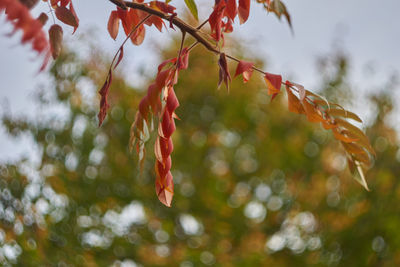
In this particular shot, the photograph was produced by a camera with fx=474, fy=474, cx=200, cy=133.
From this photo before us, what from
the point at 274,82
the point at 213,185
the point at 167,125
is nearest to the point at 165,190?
the point at 167,125

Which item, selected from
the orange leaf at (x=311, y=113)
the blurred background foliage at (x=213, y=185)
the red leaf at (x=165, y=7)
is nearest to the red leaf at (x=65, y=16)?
the red leaf at (x=165, y=7)

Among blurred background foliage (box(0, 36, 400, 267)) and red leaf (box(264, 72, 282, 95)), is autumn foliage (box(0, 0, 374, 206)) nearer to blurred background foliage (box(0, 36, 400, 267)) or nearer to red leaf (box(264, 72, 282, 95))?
red leaf (box(264, 72, 282, 95))

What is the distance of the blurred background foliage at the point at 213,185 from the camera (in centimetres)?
524

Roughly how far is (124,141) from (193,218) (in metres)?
1.47

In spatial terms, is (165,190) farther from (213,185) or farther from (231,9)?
Result: (213,185)

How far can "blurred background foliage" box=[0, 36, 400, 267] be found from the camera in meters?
5.24

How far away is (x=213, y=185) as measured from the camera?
251 inches

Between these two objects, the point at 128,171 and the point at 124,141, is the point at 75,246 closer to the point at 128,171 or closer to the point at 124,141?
the point at 128,171

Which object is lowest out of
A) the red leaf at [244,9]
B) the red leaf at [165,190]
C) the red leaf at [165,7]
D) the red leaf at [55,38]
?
the red leaf at [165,190]

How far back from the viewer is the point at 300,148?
6.96 meters

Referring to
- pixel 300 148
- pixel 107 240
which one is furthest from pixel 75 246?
pixel 300 148

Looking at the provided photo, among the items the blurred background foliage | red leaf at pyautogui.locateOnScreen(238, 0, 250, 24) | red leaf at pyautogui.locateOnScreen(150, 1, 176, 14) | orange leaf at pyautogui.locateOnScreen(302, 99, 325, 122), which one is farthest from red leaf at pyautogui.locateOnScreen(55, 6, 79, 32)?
the blurred background foliage

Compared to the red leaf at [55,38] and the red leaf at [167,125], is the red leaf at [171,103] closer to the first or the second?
the red leaf at [167,125]

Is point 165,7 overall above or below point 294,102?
above
